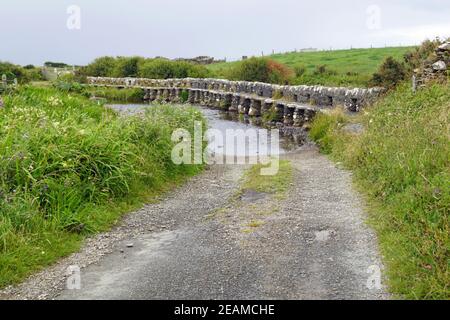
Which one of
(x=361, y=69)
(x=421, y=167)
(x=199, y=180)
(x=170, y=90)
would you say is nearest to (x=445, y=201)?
(x=421, y=167)

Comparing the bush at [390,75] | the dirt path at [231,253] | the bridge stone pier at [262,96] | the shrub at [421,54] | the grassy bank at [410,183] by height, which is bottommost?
the dirt path at [231,253]

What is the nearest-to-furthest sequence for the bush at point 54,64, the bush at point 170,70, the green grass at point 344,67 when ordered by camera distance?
the green grass at point 344,67 → the bush at point 170,70 → the bush at point 54,64

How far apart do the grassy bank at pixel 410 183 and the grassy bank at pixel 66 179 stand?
3.95m

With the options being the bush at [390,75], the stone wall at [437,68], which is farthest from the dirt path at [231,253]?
the bush at [390,75]

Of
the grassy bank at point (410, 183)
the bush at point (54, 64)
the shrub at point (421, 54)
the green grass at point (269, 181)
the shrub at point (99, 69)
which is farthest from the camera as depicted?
the bush at point (54, 64)

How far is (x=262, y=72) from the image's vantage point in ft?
110

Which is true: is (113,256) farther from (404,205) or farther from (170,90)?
(170,90)

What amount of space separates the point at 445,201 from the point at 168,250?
137 inches

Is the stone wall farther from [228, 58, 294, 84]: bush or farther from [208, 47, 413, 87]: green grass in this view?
[228, 58, 294, 84]: bush

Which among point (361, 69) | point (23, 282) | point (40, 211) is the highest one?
point (361, 69)

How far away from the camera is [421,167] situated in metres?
8.03

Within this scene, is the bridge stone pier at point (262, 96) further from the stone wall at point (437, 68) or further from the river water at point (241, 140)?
the stone wall at point (437, 68)

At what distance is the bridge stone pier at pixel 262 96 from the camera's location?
68.7ft

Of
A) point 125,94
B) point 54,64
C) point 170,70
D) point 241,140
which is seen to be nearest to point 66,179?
point 241,140
